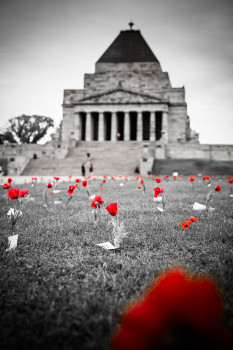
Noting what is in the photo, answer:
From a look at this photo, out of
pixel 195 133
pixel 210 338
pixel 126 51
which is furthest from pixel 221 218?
pixel 126 51

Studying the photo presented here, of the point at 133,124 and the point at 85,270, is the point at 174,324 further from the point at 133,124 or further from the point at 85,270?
the point at 133,124

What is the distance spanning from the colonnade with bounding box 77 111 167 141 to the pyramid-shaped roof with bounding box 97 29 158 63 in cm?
1266

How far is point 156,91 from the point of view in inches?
1683

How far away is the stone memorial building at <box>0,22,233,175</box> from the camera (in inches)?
966

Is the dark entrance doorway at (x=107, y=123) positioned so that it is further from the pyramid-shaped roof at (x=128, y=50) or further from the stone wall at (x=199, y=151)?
the stone wall at (x=199, y=151)

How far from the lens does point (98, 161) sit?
26.6 m

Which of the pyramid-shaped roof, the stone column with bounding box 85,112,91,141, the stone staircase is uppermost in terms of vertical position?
the pyramid-shaped roof

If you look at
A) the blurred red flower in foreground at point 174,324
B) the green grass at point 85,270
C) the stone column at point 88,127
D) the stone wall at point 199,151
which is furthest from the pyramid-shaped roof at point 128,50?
the blurred red flower in foreground at point 174,324

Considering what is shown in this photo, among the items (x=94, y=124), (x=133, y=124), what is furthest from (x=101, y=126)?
(x=133, y=124)

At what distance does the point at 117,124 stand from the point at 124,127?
1.46m

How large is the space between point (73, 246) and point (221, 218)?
252 centimetres

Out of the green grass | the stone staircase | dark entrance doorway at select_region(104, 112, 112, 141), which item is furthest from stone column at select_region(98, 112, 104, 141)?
the green grass

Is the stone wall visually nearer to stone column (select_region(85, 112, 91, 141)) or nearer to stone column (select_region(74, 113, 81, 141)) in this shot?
stone column (select_region(85, 112, 91, 141))

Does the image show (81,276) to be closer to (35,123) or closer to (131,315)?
(131,315)
